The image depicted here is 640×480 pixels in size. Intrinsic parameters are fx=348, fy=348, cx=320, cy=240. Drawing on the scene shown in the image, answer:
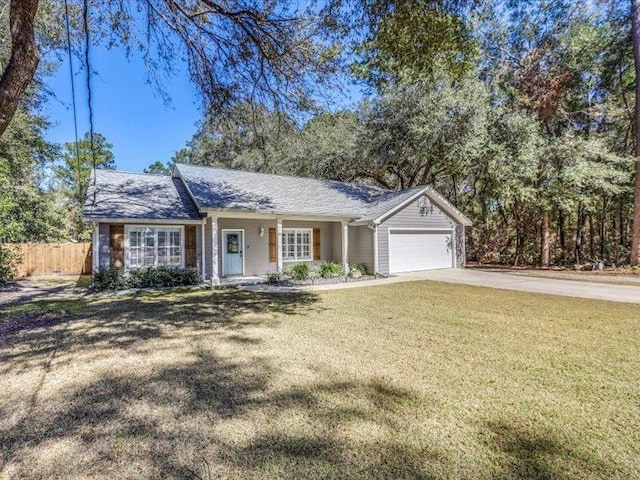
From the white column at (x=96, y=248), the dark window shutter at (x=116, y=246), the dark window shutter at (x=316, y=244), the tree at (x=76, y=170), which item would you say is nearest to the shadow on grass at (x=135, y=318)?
the white column at (x=96, y=248)

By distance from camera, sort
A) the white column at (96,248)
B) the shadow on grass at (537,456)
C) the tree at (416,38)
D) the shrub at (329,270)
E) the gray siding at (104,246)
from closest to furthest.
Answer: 1. the shadow on grass at (537,456)
2. the tree at (416,38)
3. the white column at (96,248)
4. the gray siding at (104,246)
5. the shrub at (329,270)

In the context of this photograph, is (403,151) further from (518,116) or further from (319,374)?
(319,374)

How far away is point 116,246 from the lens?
443 inches

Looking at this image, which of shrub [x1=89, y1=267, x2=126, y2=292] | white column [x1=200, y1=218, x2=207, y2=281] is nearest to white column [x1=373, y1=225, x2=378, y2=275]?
white column [x1=200, y1=218, x2=207, y2=281]

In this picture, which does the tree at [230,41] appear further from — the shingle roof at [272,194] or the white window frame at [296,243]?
the white window frame at [296,243]

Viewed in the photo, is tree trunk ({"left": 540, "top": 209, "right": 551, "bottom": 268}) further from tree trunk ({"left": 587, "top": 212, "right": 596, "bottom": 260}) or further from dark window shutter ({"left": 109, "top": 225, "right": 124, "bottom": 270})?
dark window shutter ({"left": 109, "top": 225, "right": 124, "bottom": 270})

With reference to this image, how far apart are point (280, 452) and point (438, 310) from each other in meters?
5.69

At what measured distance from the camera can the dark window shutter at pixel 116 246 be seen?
36.6 feet

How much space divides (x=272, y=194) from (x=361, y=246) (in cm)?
436

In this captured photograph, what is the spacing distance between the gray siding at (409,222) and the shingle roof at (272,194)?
130 centimetres

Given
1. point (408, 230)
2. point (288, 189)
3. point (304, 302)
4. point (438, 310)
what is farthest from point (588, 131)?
point (304, 302)

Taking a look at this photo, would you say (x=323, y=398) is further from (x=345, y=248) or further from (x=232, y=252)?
(x=345, y=248)

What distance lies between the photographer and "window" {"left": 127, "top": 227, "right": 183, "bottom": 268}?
11578mm

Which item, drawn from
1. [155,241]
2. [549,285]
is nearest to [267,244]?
[155,241]
